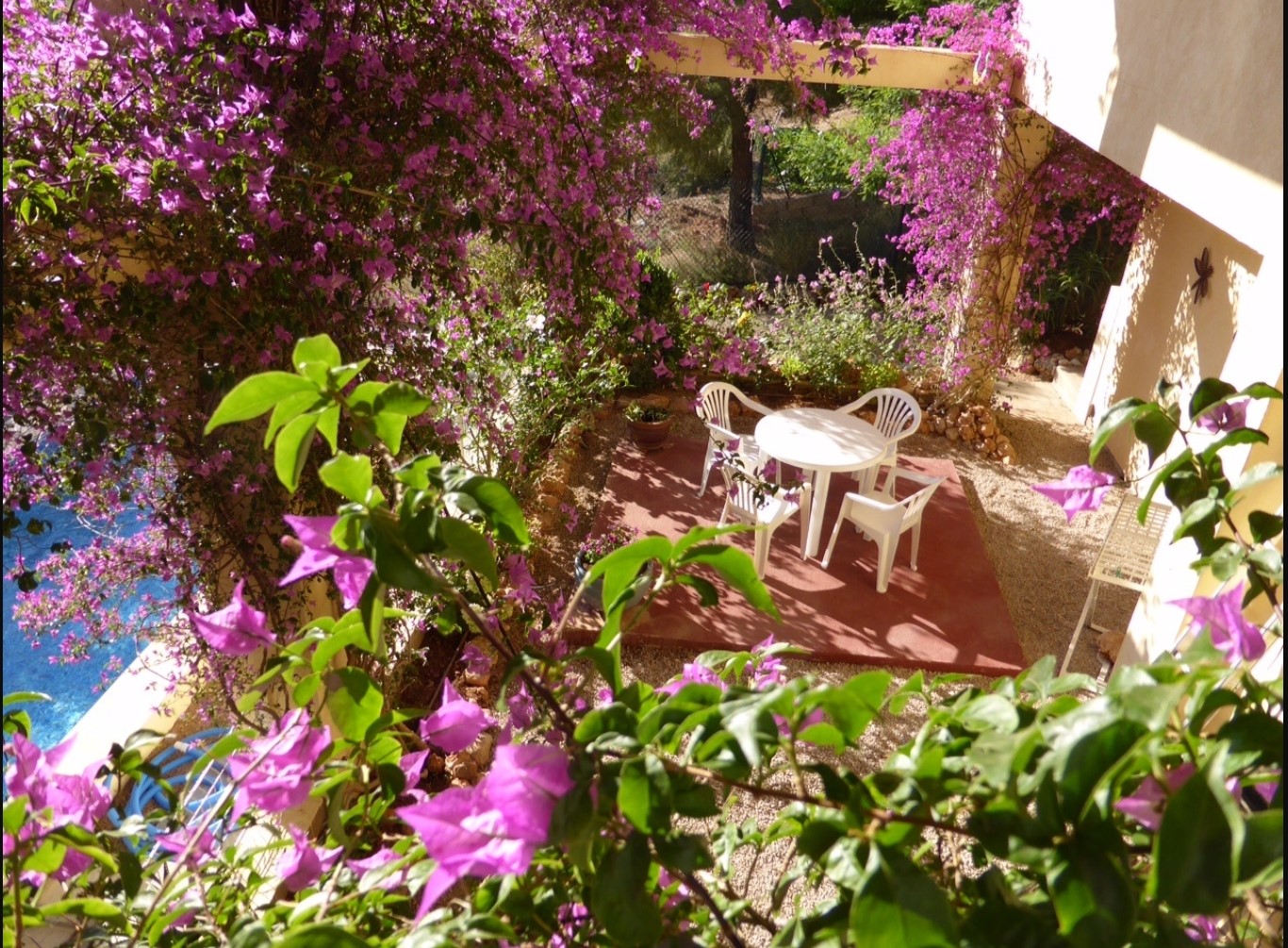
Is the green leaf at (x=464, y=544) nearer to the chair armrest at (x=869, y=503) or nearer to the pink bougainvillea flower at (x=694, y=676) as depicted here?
the pink bougainvillea flower at (x=694, y=676)

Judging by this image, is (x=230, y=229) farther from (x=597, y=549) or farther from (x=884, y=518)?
(x=884, y=518)

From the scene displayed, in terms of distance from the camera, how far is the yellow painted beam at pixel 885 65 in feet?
16.2

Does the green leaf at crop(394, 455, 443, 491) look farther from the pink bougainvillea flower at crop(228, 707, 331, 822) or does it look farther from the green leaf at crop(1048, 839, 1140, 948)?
the green leaf at crop(1048, 839, 1140, 948)

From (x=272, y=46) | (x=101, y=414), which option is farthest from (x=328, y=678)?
(x=272, y=46)

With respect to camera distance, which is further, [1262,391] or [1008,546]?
[1008,546]

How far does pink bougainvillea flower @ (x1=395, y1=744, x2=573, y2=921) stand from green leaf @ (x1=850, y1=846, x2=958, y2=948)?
7.7 inches

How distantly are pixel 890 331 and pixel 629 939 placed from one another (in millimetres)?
6348

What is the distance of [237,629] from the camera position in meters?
0.86

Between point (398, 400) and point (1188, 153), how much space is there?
3330 millimetres

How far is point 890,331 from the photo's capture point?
21.3 feet

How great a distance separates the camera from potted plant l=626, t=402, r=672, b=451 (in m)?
5.79

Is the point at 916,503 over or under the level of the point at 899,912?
under

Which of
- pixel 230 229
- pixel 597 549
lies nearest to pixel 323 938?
pixel 230 229

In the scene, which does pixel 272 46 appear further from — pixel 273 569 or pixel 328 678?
pixel 328 678
